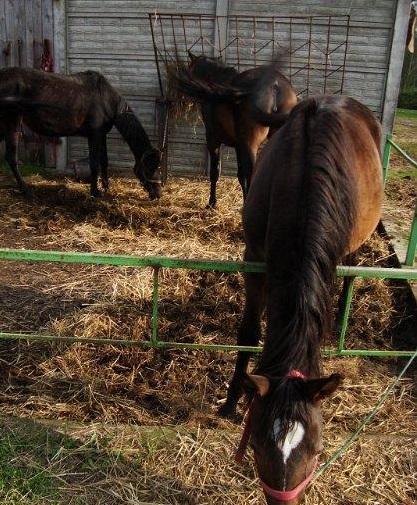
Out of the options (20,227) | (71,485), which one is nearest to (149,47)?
(20,227)

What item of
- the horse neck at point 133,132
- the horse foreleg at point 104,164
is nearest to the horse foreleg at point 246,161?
the horse neck at point 133,132

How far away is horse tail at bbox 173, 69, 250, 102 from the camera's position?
216 inches

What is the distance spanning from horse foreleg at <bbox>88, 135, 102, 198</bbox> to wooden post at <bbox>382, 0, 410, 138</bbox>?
408cm

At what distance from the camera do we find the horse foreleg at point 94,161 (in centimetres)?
661

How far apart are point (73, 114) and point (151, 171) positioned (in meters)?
1.24

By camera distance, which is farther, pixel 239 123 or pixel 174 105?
pixel 174 105

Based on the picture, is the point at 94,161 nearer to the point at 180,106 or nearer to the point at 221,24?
the point at 180,106

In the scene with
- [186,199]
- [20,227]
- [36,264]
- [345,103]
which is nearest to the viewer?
[345,103]

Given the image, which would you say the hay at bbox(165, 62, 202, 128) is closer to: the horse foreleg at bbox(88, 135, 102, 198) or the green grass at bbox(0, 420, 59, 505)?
the horse foreleg at bbox(88, 135, 102, 198)

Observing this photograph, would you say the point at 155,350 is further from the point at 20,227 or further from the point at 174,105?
the point at 174,105

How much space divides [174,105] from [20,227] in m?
2.98

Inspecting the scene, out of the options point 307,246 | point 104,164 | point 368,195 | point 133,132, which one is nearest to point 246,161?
point 133,132

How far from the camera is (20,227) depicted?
5629 millimetres

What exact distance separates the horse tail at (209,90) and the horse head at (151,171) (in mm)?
1301
